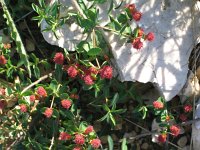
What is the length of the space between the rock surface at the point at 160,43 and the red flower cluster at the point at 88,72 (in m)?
0.15

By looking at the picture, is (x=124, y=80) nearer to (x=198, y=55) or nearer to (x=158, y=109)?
(x=158, y=109)

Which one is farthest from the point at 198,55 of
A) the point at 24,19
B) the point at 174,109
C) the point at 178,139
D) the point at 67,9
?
the point at 24,19

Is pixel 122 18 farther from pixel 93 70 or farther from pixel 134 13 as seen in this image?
pixel 93 70

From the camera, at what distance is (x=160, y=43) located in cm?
254

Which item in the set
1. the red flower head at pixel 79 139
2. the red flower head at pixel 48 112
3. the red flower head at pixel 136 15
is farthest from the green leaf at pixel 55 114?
the red flower head at pixel 136 15

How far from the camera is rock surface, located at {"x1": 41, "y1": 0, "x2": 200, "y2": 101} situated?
2486 millimetres

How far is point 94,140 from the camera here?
2312 millimetres

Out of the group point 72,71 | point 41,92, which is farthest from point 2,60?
point 72,71

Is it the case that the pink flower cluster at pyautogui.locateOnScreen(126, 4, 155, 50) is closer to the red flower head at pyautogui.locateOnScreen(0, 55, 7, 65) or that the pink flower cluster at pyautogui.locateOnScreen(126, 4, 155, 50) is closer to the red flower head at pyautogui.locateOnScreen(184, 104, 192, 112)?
the red flower head at pyautogui.locateOnScreen(184, 104, 192, 112)

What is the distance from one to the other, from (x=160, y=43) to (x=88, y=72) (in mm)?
444

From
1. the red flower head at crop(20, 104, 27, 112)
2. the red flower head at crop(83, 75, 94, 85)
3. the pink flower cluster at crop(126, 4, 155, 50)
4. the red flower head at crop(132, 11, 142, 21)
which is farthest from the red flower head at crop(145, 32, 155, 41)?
the red flower head at crop(20, 104, 27, 112)

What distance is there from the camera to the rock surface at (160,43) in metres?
2.49

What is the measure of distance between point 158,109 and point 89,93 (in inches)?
15.1

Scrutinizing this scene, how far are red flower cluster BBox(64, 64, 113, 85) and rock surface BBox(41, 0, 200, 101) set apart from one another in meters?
0.15
